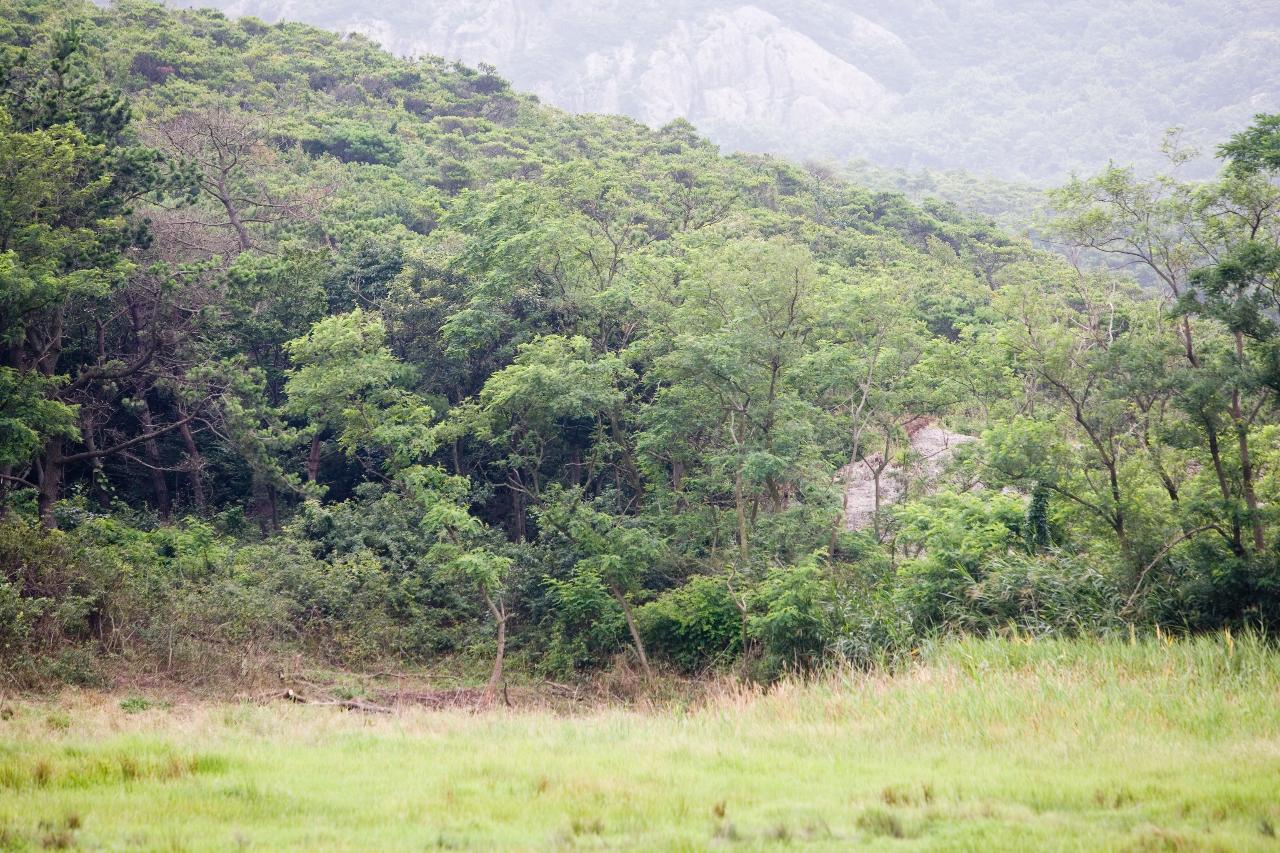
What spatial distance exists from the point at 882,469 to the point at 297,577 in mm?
12523

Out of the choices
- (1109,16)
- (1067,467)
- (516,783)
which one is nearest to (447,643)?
(1067,467)

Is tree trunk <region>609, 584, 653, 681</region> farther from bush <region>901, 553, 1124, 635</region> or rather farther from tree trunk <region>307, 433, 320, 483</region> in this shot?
tree trunk <region>307, 433, 320, 483</region>

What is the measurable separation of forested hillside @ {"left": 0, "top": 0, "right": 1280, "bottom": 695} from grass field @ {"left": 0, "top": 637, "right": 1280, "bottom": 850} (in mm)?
4054

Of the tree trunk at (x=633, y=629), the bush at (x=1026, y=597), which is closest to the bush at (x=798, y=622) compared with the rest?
the bush at (x=1026, y=597)

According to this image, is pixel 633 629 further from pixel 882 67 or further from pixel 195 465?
pixel 882 67

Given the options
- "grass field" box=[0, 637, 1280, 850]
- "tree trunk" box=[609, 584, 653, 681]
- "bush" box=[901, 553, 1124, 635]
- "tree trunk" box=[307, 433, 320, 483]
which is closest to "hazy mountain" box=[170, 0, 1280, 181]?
"tree trunk" box=[307, 433, 320, 483]

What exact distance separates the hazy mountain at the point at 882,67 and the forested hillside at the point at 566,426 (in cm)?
8644

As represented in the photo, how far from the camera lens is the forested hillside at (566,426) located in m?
15.1

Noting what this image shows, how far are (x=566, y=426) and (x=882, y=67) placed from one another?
13429cm

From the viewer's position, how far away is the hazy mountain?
369 feet

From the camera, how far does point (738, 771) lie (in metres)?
8.17

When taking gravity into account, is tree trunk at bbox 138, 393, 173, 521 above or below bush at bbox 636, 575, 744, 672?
above

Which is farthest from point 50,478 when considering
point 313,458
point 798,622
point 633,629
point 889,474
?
point 889,474

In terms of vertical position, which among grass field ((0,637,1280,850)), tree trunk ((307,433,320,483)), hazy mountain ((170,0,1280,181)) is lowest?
grass field ((0,637,1280,850))
